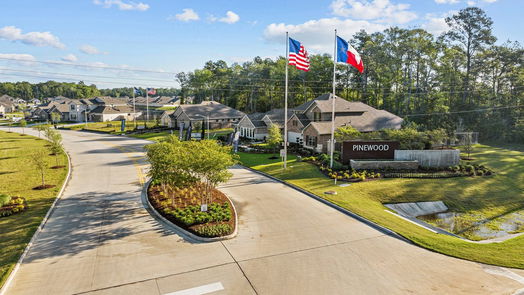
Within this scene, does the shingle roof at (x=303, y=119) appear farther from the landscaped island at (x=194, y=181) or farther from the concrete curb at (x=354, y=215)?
the landscaped island at (x=194, y=181)

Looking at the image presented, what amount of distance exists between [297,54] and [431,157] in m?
19.1

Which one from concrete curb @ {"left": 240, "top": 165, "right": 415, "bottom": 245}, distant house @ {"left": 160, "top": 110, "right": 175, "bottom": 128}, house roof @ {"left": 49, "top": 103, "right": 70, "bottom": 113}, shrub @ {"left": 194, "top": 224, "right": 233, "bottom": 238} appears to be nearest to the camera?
shrub @ {"left": 194, "top": 224, "right": 233, "bottom": 238}

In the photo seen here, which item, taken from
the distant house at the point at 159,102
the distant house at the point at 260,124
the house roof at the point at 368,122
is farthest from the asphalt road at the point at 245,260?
the distant house at the point at 159,102

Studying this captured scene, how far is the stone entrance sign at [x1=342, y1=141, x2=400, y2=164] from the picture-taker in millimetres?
35688

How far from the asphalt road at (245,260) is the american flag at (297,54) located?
1352 centimetres

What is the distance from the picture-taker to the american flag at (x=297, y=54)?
2986cm

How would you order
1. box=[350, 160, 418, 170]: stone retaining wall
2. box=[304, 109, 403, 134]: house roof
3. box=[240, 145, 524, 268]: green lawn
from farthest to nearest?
box=[304, 109, 403, 134]: house roof, box=[350, 160, 418, 170]: stone retaining wall, box=[240, 145, 524, 268]: green lawn

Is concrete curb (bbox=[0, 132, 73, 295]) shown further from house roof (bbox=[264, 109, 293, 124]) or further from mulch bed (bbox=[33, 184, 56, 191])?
house roof (bbox=[264, 109, 293, 124])

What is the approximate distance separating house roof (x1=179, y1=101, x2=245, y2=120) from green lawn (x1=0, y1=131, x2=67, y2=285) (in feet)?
104

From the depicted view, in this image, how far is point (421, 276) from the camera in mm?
14375

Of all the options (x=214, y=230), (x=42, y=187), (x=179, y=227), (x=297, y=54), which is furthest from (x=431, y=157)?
(x=42, y=187)

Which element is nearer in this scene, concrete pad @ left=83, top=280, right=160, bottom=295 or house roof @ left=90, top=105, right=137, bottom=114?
concrete pad @ left=83, top=280, right=160, bottom=295

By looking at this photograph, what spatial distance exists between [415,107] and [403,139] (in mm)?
32685

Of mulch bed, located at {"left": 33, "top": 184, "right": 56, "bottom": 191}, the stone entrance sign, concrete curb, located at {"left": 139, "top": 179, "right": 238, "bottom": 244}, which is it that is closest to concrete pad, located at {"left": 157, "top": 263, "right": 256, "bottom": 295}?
concrete curb, located at {"left": 139, "top": 179, "right": 238, "bottom": 244}
